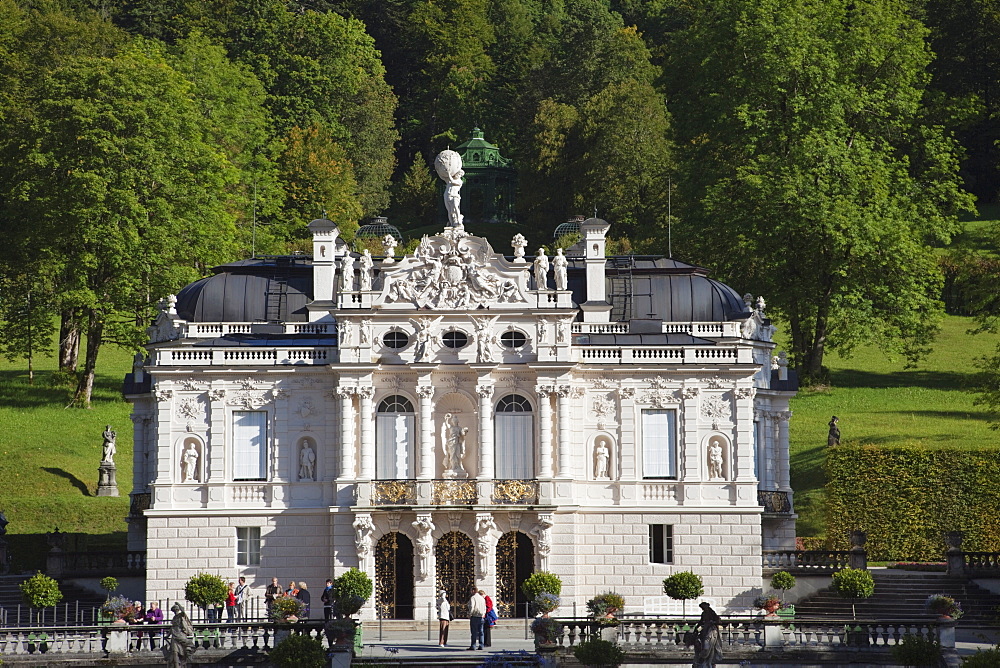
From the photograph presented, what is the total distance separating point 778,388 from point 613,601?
15.3 metres

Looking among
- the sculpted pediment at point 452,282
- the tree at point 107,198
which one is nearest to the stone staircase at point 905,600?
the sculpted pediment at point 452,282

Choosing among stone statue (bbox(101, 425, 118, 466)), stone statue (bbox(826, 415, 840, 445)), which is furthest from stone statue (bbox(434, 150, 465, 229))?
stone statue (bbox(101, 425, 118, 466))

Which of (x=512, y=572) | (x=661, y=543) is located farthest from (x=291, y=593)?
(x=661, y=543)

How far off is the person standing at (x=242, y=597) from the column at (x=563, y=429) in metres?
9.11

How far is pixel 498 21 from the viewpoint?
5197 inches

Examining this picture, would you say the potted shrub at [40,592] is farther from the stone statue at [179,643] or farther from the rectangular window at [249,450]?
the stone statue at [179,643]

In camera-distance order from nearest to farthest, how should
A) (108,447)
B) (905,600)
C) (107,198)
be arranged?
1. (905,600)
2. (108,447)
3. (107,198)

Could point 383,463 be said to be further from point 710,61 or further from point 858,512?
point 710,61

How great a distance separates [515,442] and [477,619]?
323 inches

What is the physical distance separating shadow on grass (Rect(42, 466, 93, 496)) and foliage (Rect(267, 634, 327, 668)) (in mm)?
24485

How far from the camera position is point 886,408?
7100 cm

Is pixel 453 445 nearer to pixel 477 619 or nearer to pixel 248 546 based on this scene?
pixel 248 546

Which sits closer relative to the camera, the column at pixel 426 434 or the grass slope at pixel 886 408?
the column at pixel 426 434

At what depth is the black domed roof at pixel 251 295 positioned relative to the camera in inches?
2264
